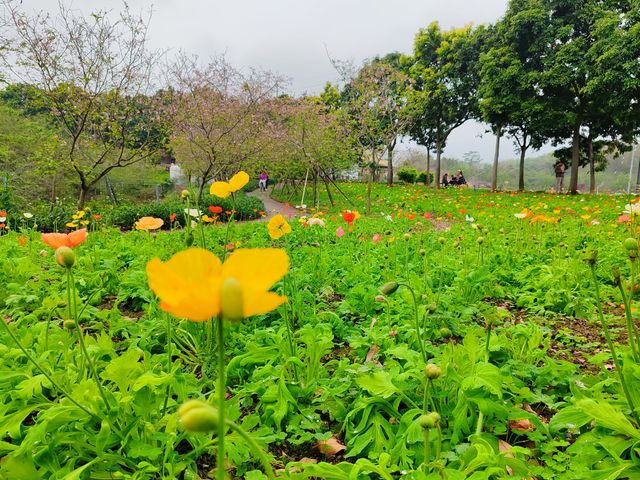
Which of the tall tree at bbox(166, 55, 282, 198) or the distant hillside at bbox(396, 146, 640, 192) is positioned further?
the distant hillside at bbox(396, 146, 640, 192)

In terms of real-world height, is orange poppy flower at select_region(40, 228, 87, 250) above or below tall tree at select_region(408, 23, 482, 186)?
below

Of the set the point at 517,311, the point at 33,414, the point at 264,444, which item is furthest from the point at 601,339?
the point at 33,414

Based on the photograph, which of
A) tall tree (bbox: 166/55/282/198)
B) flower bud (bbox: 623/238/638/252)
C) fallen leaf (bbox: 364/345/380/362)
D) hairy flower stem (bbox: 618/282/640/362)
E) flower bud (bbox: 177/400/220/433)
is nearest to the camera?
flower bud (bbox: 177/400/220/433)

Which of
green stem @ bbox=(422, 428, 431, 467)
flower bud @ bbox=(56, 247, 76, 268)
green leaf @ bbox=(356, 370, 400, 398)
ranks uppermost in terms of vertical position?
flower bud @ bbox=(56, 247, 76, 268)

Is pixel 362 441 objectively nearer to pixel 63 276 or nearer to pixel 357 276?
pixel 357 276

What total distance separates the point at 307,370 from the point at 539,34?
1904cm

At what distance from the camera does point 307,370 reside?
5.33 ft

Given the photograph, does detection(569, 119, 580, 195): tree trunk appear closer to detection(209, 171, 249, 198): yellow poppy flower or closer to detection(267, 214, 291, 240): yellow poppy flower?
detection(267, 214, 291, 240): yellow poppy flower

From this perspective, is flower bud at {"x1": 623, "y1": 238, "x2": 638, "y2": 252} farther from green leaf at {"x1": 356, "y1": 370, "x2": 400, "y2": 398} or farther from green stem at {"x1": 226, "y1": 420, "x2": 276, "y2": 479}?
green stem at {"x1": 226, "y1": 420, "x2": 276, "y2": 479}

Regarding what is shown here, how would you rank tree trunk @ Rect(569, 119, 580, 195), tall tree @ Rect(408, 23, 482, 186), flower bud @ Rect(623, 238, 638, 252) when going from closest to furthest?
flower bud @ Rect(623, 238, 638, 252)
tree trunk @ Rect(569, 119, 580, 195)
tall tree @ Rect(408, 23, 482, 186)

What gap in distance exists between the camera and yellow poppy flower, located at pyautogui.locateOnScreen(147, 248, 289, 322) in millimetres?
435

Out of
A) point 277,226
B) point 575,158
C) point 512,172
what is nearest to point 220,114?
point 277,226

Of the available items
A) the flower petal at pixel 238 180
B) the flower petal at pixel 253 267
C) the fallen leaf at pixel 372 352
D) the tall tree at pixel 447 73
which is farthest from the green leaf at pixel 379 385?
the tall tree at pixel 447 73

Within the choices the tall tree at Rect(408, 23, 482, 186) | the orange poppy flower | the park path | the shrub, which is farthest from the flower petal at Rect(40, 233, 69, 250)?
the shrub
